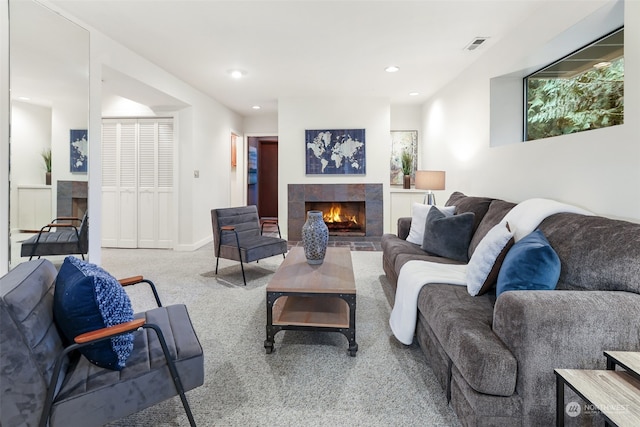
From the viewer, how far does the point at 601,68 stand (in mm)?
2463

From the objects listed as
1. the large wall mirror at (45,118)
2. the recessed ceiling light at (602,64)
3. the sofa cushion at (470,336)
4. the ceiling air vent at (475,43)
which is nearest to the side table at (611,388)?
the sofa cushion at (470,336)

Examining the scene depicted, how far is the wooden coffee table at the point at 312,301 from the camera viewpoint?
2088 millimetres

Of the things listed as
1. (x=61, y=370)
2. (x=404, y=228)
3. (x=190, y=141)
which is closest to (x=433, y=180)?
(x=404, y=228)

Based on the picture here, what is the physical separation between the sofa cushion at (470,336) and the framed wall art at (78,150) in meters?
3.03

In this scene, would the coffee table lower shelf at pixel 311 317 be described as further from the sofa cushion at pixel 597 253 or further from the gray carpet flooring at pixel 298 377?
the sofa cushion at pixel 597 253

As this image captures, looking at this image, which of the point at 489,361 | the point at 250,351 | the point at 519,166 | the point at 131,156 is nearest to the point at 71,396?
the point at 250,351

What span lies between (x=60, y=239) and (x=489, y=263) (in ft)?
10.6

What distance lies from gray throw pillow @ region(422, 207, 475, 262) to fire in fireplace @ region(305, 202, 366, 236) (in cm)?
317

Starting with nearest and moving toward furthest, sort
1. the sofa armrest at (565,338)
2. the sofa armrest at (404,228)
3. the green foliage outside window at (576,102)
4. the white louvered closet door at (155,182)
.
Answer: the sofa armrest at (565,338)
the green foliage outside window at (576,102)
the sofa armrest at (404,228)
the white louvered closet door at (155,182)

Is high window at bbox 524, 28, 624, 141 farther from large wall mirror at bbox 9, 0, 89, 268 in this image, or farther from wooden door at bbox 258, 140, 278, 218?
wooden door at bbox 258, 140, 278, 218

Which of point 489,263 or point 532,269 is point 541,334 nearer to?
point 532,269

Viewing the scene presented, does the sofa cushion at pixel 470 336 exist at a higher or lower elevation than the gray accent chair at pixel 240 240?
lower

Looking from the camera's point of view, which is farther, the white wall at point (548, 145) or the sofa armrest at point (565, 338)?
the white wall at point (548, 145)

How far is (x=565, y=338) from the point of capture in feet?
4.09
